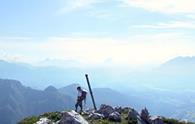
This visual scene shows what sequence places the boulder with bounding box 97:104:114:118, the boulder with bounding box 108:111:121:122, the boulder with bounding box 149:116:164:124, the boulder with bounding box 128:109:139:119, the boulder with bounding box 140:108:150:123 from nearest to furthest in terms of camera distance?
the boulder with bounding box 108:111:121:122, the boulder with bounding box 128:109:139:119, the boulder with bounding box 97:104:114:118, the boulder with bounding box 149:116:164:124, the boulder with bounding box 140:108:150:123

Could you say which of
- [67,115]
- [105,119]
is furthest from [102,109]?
[67,115]

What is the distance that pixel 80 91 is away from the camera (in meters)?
42.6

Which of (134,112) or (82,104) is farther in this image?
(82,104)

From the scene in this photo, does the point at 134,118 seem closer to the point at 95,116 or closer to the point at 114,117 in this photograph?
the point at 114,117

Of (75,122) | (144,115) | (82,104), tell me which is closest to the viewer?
(75,122)

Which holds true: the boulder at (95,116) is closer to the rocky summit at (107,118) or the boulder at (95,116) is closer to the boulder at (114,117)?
Result: the rocky summit at (107,118)

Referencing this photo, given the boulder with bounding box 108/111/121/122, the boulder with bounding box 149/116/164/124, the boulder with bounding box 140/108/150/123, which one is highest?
the boulder with bounding box 108/111/121/122

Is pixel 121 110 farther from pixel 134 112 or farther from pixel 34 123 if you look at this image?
pixel 34 123

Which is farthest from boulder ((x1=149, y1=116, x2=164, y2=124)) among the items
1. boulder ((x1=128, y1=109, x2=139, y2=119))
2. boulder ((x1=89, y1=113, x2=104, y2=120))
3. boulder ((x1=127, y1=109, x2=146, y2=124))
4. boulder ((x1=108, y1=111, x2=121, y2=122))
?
boulder ((x1=89, y1=113, x2=104, y2=120))

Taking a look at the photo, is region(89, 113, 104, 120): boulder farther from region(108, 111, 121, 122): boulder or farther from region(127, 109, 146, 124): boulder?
region(127, 109, 146, 124): boulder

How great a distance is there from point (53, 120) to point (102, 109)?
19.2ft

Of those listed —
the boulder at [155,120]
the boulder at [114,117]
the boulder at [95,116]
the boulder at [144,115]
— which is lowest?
the boulder at [155,120]

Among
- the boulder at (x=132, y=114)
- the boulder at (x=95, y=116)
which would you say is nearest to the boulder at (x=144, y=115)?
the boulder at (x=132, y=114)

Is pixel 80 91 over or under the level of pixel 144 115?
over
